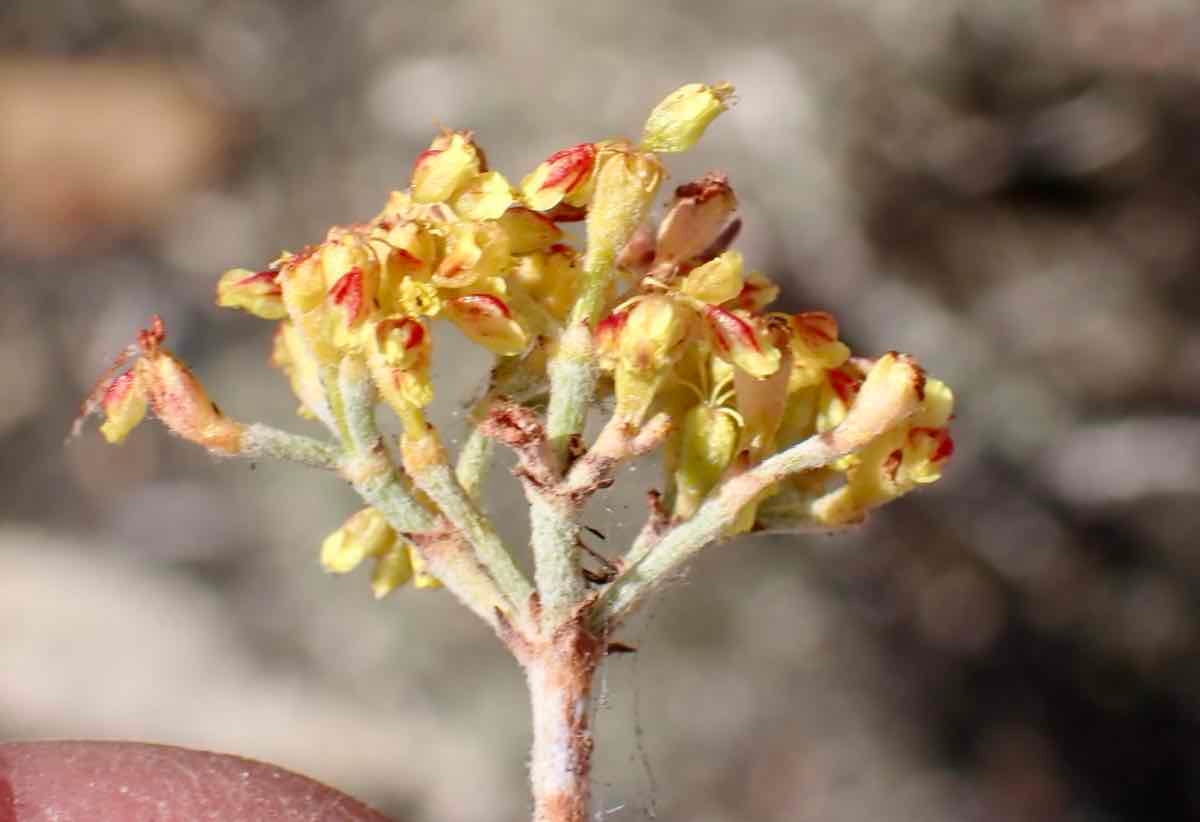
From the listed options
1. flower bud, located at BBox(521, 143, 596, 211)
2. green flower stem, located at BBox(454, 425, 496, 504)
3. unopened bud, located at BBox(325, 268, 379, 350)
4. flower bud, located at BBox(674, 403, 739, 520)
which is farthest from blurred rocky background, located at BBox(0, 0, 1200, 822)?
unopened bud, located at BBox(325, 268, 379, 350)

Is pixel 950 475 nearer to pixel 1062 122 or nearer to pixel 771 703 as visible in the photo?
pixel 771 703

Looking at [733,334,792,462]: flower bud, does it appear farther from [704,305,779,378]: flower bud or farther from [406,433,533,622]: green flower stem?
[406,433,533,622]: green flower stem

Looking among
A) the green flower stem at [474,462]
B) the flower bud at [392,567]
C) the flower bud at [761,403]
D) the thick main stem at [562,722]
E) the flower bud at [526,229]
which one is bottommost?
the thick main stem at [562,722]

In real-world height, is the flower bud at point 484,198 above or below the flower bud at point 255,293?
above

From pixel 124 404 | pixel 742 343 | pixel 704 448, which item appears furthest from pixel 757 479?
pixel 124 404

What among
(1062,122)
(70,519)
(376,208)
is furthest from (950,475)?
(70,519)

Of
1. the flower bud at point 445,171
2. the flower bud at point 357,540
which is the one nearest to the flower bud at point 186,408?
the flower bud at point 357,540

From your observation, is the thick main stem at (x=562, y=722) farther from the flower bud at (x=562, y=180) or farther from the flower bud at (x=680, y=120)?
the flower bud at (x=680, y=120)

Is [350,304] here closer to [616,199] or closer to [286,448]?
[286,448]
